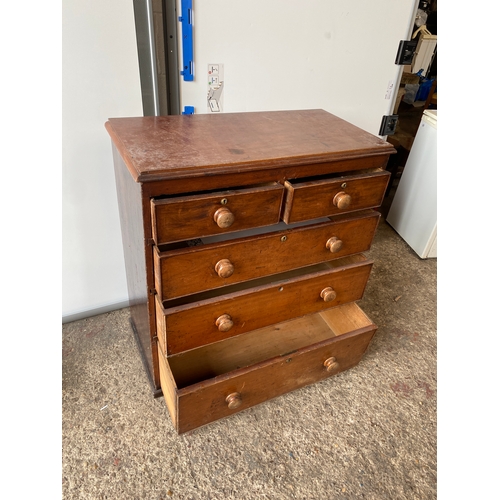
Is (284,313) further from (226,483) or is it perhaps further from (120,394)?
(120,394)

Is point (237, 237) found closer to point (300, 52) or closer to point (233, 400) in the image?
point (233, 400)

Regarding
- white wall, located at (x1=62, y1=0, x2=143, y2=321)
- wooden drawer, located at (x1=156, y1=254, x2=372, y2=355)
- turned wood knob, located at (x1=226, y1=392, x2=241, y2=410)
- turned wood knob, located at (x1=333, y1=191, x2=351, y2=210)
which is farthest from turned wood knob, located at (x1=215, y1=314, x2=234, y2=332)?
white wall, located at (x1=62, y1=0, x2=143, y2=321)

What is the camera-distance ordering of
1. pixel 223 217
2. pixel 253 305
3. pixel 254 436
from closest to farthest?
pixel 223 217 < pixel 253 305 < pixel 254 436

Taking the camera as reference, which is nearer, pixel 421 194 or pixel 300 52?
pixel 300 52

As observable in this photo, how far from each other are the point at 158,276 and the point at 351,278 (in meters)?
0.66

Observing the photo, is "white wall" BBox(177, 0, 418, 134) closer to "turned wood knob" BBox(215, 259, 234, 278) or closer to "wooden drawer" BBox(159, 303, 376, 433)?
"turned wood knob" BBox(215, 259, 234, 278)

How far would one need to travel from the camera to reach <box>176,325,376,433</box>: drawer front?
1.07 m

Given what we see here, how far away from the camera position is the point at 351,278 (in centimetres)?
126

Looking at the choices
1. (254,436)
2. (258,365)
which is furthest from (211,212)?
(254,436)

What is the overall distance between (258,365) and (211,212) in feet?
1.72

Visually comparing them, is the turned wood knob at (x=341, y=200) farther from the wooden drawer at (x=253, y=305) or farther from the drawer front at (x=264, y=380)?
the drawer front at (x=264, y=380)

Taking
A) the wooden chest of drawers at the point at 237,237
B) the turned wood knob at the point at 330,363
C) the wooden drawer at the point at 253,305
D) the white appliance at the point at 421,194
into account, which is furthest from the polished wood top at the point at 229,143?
the white appliance at the point at 421,194

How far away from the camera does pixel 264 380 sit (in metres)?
1.18
